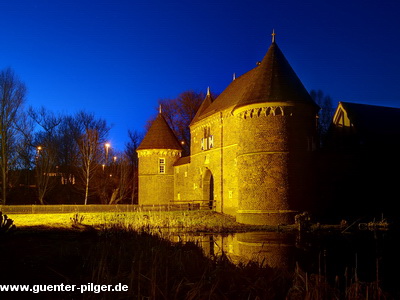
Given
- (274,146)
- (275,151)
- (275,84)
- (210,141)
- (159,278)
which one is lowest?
(159,278)

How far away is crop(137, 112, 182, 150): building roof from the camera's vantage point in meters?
37.4

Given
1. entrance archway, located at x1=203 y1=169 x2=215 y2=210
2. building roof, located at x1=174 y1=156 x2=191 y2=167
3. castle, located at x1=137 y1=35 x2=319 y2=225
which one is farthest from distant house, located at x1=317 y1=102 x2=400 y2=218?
building roof, located at x1=174 y1=156 x2=191 y2=167

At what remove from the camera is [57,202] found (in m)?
41.4

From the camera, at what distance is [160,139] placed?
37781 millimetres

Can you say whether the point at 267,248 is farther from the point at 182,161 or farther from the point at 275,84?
the point at 182,161

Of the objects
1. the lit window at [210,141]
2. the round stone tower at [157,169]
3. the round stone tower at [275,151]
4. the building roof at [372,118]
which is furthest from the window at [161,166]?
the building roof at [372,118]

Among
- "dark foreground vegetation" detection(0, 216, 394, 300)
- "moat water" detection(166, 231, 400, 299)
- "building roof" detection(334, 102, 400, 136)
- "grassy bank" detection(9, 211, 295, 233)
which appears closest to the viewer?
"dark foreground vegetation" detection(0, 216, 394, 300)

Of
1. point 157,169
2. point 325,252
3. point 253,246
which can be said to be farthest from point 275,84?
point 157,169

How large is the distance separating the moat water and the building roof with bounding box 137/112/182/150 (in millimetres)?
19363

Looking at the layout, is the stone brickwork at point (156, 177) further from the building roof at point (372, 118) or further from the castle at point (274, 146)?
the building roof at point (372, 118)

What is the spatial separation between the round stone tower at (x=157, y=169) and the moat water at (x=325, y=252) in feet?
61.4

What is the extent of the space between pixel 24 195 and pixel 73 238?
1166 inches

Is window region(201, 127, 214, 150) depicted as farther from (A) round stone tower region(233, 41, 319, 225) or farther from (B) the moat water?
(B) the moat water

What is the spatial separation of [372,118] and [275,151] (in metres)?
9.18
